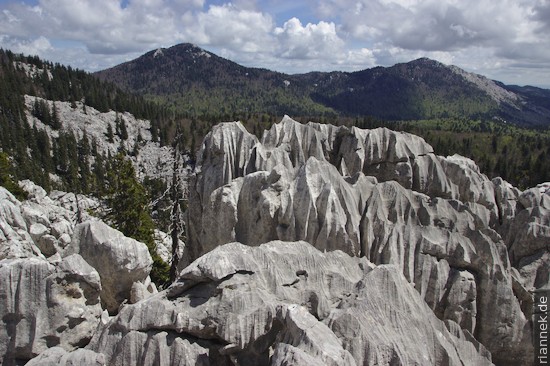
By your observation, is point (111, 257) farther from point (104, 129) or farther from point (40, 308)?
point (104, 129)

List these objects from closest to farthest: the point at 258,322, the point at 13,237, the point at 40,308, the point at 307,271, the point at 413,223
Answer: the point at 258,322 → the point at 40,308 → the point at 307,271 → the point at 13,237 → the point at 413,223

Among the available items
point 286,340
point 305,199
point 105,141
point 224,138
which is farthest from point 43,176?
point 286,340

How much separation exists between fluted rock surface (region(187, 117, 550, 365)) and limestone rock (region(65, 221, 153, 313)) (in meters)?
6.08

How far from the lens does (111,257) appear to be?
16.5m

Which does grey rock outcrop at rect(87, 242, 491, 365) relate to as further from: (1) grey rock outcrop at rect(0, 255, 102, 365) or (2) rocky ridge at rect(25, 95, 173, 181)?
(2) rocky ridge at rect(25, 95, 173, 181)

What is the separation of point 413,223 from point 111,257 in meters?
14.6

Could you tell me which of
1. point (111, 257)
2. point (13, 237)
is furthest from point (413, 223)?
point (13, 237)

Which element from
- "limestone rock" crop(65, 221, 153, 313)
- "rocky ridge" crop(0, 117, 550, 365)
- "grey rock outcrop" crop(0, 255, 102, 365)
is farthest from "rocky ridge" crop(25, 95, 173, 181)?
"grey rock outcrop" crop(0, 255, 102, 365)

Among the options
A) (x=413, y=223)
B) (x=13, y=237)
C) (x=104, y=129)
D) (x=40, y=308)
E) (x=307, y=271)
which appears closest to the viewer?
(x=40, y=308)

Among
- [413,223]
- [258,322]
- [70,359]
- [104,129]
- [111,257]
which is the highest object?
[111,257]

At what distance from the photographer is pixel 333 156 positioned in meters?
31.4

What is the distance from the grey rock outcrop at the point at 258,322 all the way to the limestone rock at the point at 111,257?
13.4ft

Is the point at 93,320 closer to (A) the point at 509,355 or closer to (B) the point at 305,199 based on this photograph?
(B) the point at 305,199

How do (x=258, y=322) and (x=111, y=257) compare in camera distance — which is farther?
(x=111, y=257)
